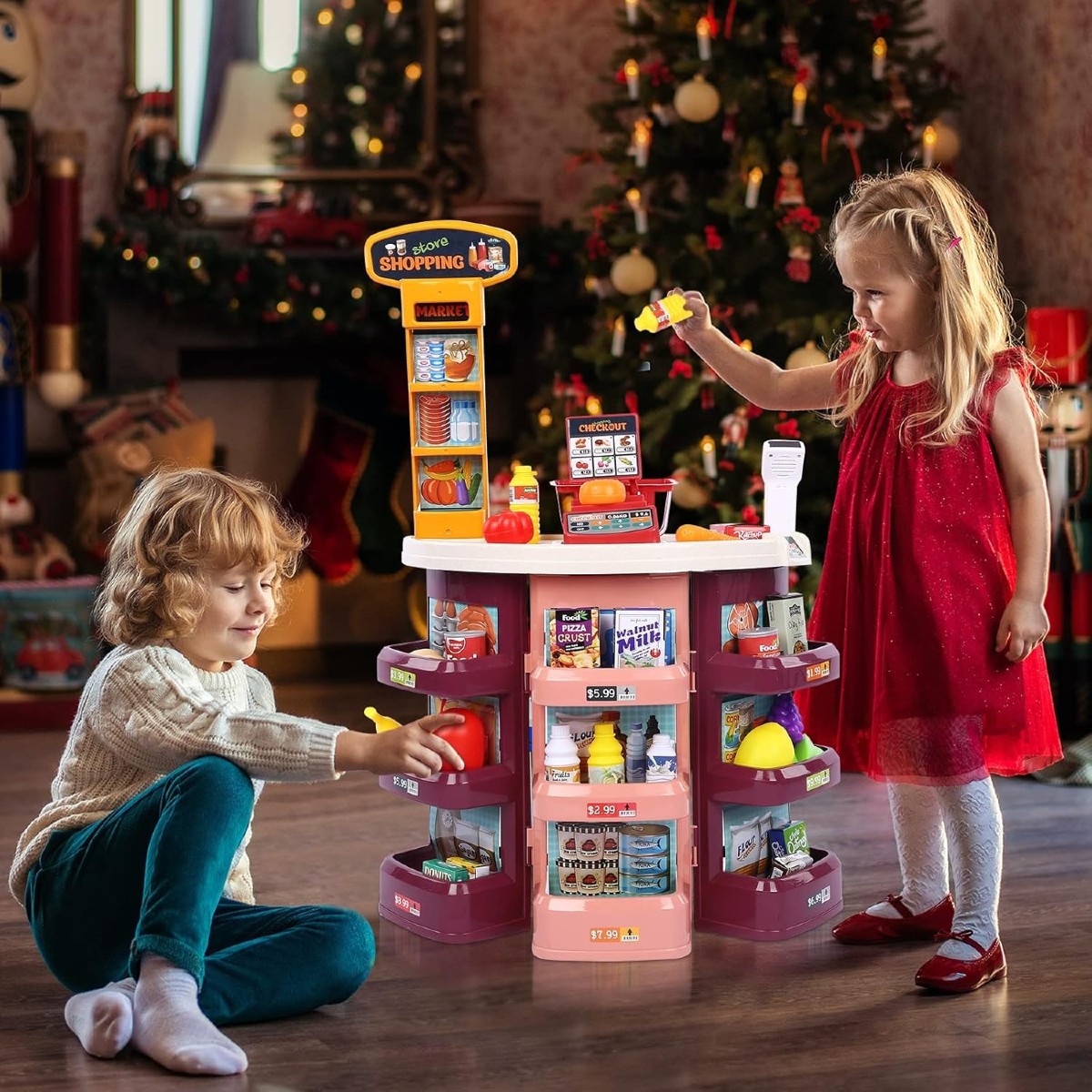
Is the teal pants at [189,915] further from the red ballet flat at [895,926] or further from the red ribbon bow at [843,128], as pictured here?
the red ribbon bow at [843,128]

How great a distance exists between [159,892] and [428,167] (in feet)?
11.3

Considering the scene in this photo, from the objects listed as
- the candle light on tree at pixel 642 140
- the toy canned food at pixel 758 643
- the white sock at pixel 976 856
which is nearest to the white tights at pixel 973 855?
the white sock at pixel 976 856

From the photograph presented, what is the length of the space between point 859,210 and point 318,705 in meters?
2.43

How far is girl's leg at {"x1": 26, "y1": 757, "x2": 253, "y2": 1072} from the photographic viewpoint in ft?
5.98

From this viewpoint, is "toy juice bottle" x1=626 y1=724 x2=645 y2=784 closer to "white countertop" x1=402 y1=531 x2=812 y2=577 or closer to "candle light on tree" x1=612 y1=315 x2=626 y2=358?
"white countertop" x1=402 y1=531 x2=812 y2=577

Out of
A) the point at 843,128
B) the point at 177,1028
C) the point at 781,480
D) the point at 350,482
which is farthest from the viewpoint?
the point at 350,482

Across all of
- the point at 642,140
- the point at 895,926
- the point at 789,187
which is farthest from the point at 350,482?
the point at 895,926

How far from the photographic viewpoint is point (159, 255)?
4398 mm

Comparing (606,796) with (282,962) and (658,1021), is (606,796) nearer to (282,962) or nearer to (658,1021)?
(658,1021)

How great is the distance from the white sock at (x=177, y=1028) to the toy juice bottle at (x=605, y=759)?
2.09 feet

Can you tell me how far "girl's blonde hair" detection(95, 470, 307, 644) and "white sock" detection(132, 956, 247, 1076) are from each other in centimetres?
40

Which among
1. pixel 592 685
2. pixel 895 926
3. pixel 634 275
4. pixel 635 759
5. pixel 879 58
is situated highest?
pixel 879 58

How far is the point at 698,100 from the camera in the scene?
3.91m

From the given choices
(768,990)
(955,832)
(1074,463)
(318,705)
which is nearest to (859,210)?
(955,832)
